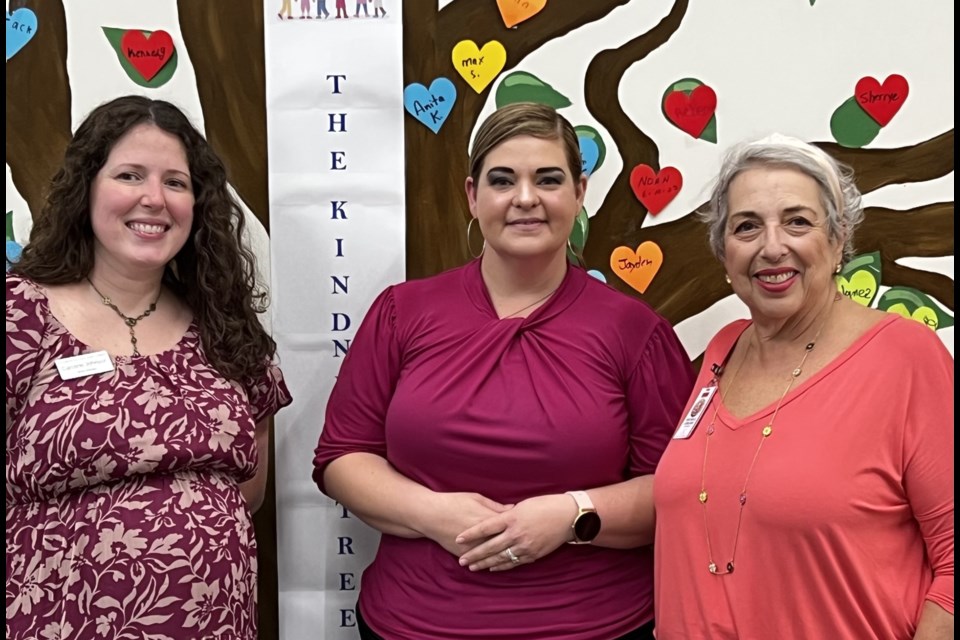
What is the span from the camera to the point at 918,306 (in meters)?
2.04

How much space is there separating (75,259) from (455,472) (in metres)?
0.82

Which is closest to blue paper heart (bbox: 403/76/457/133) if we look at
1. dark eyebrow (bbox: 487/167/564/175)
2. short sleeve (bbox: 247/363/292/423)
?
dark eyebrow (bbox: 487/167/564/175)

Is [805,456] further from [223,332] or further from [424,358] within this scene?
[223,332]

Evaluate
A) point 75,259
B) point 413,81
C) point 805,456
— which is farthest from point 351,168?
point 805,456

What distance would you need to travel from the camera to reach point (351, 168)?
80.4 inches

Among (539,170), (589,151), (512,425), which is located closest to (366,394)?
(512,425)

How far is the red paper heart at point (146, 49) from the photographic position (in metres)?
2.02

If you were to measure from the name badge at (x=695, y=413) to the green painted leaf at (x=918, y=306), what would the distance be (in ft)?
2.44

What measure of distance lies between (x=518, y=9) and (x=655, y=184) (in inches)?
20.6

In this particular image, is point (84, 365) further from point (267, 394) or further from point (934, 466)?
point (934, 466)

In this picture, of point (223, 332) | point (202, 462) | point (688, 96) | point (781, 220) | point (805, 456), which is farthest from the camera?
point (688, 96)

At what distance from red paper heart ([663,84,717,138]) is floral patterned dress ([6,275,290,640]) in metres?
1.25

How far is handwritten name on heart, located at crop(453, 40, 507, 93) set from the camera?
2.02 m

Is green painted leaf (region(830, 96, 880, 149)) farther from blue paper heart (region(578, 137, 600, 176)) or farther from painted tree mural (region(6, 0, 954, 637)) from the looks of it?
blue paper heart (region(578, 137, 600, 176))
